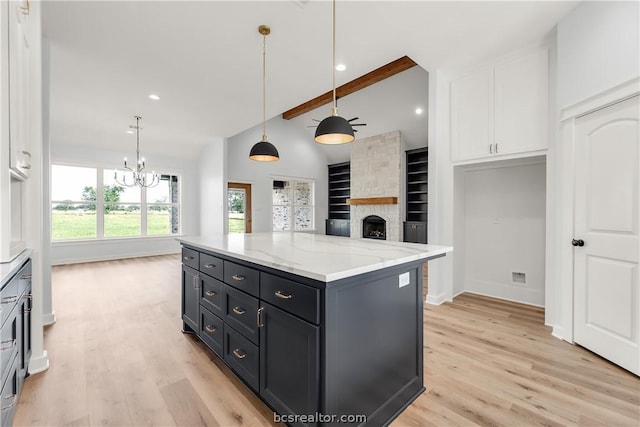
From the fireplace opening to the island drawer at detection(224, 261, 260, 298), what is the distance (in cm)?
642

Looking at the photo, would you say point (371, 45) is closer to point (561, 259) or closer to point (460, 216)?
point (460, 216)

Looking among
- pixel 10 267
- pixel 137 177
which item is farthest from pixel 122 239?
pixel 10 267

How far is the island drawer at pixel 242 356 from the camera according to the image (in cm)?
167

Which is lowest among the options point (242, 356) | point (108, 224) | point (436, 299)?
point (436, 299)

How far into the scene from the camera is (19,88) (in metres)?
1.75

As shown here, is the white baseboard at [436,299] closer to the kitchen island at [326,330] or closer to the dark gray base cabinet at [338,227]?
the kitchen island at [326,330]

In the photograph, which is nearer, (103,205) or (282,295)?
(282,295)

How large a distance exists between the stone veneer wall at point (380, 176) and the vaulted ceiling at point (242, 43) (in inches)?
150

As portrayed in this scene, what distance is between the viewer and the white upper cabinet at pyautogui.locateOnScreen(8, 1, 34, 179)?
1.58m

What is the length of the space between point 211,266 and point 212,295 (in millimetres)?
222

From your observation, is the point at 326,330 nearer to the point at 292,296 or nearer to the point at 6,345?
the point at 292,296

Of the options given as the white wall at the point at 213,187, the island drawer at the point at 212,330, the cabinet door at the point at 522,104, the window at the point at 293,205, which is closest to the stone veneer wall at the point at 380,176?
the window at the point at 293,205

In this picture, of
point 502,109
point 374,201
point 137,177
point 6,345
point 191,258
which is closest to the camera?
point 6,345

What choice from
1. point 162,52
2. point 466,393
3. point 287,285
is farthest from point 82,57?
point 466,393
